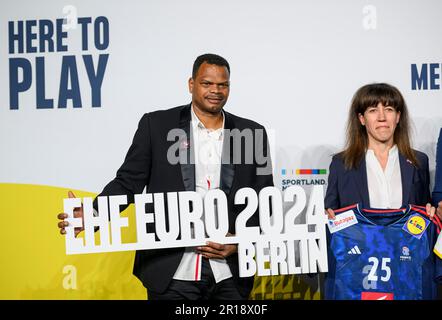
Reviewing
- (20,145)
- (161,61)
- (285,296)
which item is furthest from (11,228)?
(285,296)

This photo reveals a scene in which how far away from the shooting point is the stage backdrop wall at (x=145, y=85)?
3.39 metres

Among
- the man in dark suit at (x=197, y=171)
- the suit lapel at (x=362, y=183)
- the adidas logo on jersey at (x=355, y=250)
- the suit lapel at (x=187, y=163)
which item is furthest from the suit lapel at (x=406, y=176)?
the suit lapel at (x=187, y=163)

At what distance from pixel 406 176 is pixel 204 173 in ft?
3.38

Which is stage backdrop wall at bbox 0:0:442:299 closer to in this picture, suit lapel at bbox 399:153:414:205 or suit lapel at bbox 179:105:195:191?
suit lapel at bbox 399:153:414:205

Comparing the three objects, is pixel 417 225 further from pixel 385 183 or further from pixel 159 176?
pixel 159 176

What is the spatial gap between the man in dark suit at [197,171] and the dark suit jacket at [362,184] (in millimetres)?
Answer: 348

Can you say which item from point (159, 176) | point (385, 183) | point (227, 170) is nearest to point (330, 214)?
point (385, 183)

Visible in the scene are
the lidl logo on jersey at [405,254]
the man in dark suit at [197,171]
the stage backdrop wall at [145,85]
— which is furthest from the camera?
the stage backdrop wall at [145,85]

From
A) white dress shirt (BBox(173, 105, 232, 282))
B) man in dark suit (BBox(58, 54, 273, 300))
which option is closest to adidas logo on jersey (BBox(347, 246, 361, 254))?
man in dark suit (BBox(58, 54, 273, 300))

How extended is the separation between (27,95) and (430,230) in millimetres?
2473

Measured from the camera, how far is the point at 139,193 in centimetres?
295

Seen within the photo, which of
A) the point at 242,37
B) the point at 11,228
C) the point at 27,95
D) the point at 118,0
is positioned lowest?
the point at 11,228

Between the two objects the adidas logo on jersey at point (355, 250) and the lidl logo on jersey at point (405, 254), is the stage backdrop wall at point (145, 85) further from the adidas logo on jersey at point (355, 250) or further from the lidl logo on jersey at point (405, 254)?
the lidl logo on jersey at point (405, 254)

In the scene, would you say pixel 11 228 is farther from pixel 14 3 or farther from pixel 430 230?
pixel 430 230
